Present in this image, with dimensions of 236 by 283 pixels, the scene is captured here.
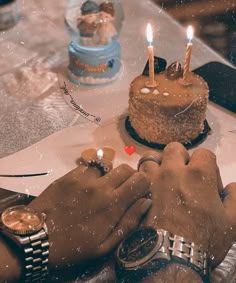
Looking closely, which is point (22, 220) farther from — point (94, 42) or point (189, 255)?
point (94, 42)

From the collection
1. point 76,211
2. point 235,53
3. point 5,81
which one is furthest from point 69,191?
point 235,53

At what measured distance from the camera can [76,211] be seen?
790 millimetres

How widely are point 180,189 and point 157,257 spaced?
139 millimetres

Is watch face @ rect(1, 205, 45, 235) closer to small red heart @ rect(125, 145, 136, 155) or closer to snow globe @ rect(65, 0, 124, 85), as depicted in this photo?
small red heart @ rect(125, 145, 136, 155)

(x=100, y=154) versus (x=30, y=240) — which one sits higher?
(x=30, y=240)

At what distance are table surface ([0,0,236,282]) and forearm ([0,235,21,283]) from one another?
22 centimetres

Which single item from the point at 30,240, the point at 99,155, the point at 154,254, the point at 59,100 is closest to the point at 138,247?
the point at 154,254

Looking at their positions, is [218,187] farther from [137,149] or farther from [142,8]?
[142,8]

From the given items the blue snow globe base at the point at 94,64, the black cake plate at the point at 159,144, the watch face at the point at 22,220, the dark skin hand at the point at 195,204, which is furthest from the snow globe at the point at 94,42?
the watch face at the point at 22,220

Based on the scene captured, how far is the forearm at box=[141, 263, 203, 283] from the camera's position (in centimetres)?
71

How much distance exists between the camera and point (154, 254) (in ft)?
2.32

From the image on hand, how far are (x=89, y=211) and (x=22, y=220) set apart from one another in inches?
3.7

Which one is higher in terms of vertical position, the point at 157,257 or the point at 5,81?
the point at 157,257

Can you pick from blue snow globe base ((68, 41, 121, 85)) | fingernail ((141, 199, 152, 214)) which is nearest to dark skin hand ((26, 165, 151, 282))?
fingernail ((141, 199, 152, 214))
